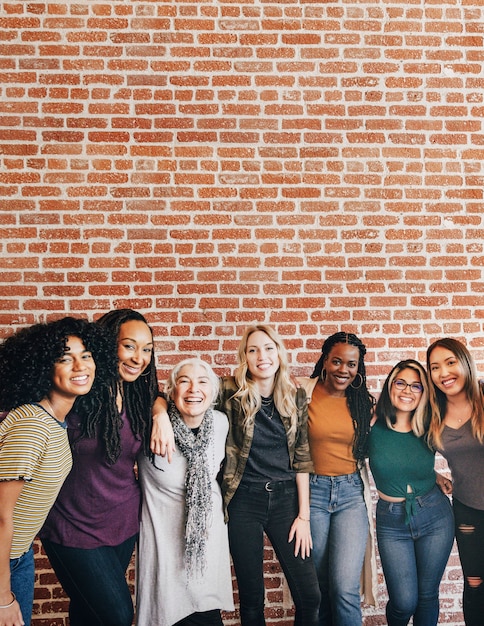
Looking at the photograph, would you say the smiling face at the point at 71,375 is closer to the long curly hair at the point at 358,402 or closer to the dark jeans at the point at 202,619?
the dark jeans at the point at 202,619

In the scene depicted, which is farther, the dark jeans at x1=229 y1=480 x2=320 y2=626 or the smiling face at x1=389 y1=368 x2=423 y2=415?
the smiling face at x1=389 y1=368 x2=423 y2=415

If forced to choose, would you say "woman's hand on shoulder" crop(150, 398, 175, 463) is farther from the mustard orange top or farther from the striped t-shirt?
the mustard orange top

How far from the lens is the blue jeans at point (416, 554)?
9.48 ft

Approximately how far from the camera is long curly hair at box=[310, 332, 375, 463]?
2.95 meters

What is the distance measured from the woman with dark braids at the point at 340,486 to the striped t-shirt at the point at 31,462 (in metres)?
1.19

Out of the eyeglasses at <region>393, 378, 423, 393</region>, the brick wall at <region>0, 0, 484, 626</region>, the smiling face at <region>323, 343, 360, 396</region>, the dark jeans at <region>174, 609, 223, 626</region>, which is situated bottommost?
the dark jeans at <region>174, 609, 223, 626</region>

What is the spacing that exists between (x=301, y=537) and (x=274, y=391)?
0.66 m

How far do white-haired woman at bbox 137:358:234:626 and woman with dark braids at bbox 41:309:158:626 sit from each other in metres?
0.09

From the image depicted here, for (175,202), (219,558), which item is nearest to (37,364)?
(219,558)

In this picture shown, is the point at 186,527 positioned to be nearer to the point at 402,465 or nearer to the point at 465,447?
the point at 402,465

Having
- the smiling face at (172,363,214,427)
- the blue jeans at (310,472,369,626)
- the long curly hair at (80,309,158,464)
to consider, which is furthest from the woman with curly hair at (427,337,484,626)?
the long curly hair at (80,309,158,464)

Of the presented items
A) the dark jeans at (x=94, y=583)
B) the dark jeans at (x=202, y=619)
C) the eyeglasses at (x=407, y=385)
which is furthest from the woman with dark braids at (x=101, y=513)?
the eyeglasses at (x=407, y=385)

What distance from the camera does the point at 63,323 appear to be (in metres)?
2.57

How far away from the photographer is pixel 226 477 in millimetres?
2793
